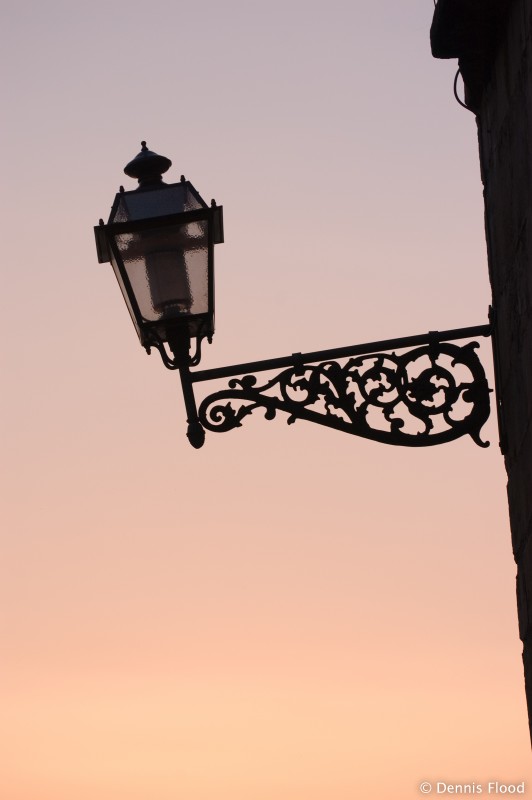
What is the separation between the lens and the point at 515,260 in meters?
5.67

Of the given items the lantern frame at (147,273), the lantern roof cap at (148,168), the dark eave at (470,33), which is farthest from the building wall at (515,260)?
the lantern roof cap at (148,168)

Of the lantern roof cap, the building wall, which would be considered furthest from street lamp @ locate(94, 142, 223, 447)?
the building wall

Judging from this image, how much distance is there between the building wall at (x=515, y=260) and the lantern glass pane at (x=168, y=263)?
3.75 ft

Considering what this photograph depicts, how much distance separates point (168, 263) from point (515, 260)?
1332 millimetres

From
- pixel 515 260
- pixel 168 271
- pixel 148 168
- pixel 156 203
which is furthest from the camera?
pixel 148 168

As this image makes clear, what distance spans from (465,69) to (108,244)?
1.60 metres

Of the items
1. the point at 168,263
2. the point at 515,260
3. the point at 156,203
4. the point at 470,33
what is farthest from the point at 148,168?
the point at 515,260

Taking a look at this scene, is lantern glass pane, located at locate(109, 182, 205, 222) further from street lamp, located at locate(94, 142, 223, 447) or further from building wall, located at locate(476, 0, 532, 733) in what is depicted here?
building wall, located at locate(476, 0, 532, 733)

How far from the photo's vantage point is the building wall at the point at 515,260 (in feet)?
17.7

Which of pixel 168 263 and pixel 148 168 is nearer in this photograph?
pixel 168 263

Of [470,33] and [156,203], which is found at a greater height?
[470,33]

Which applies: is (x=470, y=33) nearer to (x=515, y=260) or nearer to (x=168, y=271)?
(x=515, y=260)

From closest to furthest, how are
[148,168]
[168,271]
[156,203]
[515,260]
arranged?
[515,260] → [168,271] → [156,203] → [148,168]

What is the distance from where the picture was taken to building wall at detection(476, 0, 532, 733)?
17.7 ft
